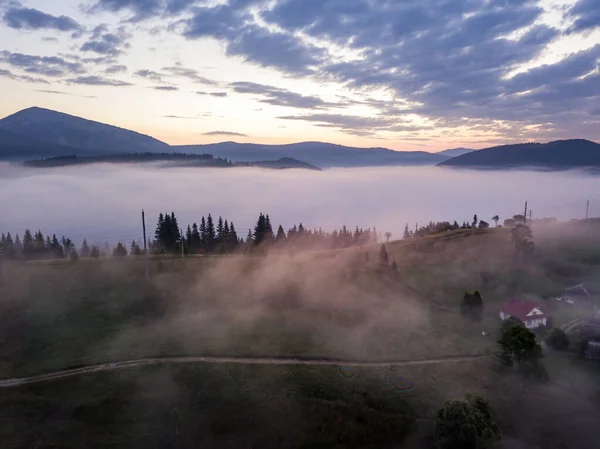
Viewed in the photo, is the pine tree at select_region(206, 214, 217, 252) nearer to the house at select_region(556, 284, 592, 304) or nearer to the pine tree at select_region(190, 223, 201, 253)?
the pine tree at select_region(190, 223, 201, 253)

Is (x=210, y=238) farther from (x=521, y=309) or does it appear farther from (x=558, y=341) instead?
(x=558, y=341)

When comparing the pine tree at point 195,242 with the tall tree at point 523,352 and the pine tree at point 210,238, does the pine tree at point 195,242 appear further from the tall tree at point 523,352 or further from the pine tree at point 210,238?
the tall tree at point 523,352

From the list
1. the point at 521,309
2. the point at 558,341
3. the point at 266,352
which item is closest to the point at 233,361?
the point at 266,352

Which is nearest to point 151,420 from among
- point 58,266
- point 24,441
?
point 24,441

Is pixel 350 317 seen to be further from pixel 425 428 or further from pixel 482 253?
pixel 482 253

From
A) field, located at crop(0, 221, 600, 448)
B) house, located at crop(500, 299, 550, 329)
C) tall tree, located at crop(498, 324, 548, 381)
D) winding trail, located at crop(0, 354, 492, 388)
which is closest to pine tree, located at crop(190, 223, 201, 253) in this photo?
field, located at crop(0, 221, 600, 448)

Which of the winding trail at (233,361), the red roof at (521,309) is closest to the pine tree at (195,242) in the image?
the winding trail at (233,361)

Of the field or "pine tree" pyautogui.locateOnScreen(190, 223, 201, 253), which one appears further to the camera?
"pine tree" pyautogui.locateOnScreen(190, 223, 201, 253)
